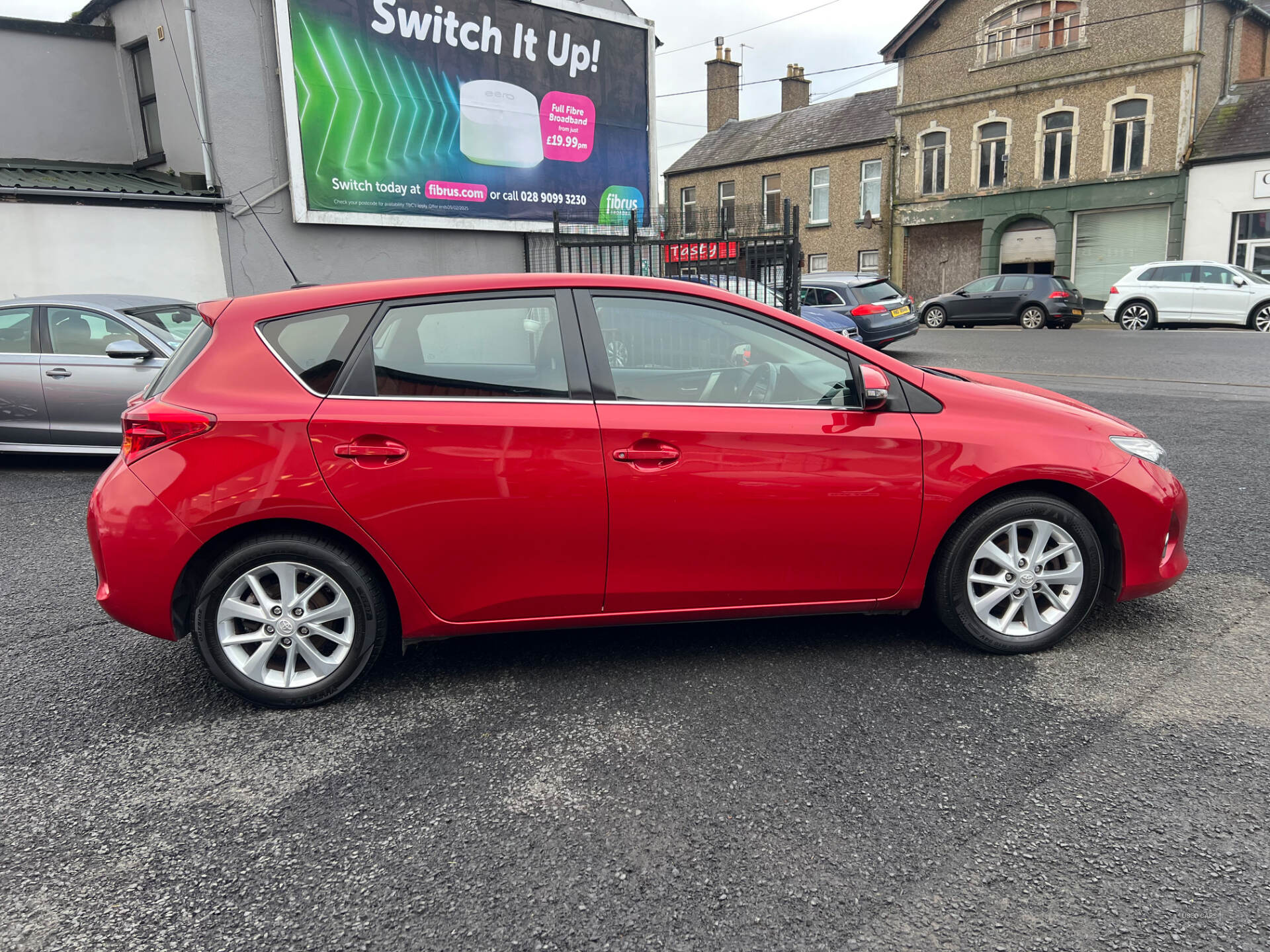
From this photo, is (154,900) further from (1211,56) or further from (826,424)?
(1211,56)

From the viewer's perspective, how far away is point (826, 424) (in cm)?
359

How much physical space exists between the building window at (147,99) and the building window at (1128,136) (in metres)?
27.4

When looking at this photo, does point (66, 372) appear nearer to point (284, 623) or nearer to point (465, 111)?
point (284, 623)

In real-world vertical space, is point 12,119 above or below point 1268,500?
above

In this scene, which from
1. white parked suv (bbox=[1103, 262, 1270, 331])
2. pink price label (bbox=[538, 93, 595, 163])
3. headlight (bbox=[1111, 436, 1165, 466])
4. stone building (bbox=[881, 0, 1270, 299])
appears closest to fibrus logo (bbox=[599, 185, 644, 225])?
pink price label (bbox=[538, 93, 595, 163])

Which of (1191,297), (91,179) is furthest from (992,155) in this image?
(91,179)

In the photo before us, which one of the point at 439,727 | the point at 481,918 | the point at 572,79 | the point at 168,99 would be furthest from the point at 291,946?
the point at 572,79

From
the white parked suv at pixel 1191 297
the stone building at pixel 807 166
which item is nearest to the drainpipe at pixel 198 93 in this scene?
the white parked suv at pixel 1191 297

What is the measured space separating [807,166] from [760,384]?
37.2 m

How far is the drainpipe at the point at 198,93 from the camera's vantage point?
1275 cm

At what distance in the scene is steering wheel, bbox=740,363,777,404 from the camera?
12.0ft

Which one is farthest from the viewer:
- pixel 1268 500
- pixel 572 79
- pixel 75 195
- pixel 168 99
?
pixel 572 79

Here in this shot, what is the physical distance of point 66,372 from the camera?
25.7ft

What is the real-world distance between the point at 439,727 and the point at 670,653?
3.40 ft
